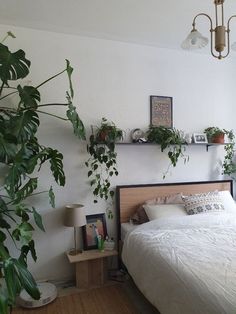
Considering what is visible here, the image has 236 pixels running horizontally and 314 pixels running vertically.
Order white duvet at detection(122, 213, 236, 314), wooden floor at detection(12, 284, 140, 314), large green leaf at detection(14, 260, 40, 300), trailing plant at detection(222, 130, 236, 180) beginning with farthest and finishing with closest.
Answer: trailing plant at detection(222, 130, 236, 180) → wooden floor at detection(12, 284, 140, 314) → large green leaf at detection(14, 260, 40, 300) → white duvet at detection(122, 213, 236, 314)

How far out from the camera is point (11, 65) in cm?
183

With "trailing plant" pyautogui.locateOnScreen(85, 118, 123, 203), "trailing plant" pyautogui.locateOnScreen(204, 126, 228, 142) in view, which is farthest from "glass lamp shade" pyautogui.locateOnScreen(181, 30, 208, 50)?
"trailing plant" pyautogui.locateOnScreen(204, 126, 228, 142)

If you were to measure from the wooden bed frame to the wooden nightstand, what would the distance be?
36 centimetres

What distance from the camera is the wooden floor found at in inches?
82.1

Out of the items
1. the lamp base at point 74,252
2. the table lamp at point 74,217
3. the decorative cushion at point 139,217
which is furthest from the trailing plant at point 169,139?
the lamp base at point 74,252

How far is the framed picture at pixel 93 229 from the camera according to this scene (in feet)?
8.46

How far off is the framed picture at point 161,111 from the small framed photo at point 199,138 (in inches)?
12.7

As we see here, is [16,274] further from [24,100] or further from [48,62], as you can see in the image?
[48,62]

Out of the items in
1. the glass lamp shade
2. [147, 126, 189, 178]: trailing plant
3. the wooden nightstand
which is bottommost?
the wooden nightstand

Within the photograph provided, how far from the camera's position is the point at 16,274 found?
1413mm

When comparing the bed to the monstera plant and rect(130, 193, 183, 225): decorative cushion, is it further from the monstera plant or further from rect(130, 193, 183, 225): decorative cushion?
the monstera plant

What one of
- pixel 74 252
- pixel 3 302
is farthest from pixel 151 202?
pixel 3 302

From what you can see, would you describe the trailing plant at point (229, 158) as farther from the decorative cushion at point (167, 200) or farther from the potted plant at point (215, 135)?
the decorative cushion at point (167, 200)

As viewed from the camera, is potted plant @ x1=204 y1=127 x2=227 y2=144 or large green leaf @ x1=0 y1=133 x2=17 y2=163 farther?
potted plant @ x1=204 y1=127 x2=227 y2=144
